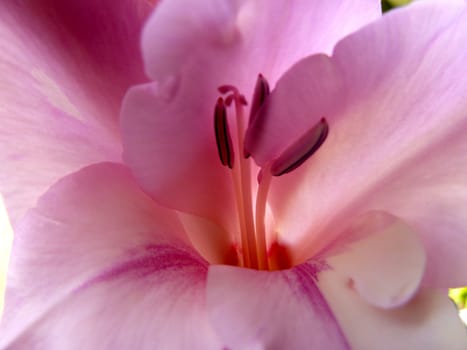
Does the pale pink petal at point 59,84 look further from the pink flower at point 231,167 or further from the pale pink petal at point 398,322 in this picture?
the pale pink petal at point 398,322

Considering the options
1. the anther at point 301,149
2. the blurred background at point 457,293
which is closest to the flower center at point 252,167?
the anther at point 301,149

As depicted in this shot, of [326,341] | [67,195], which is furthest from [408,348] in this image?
[67,195]

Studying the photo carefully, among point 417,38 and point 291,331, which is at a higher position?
point 417,38

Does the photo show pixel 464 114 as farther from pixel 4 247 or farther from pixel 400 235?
pixel 4 247

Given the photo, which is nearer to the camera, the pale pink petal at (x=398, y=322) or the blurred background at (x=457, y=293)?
the pale pink petal at (x=398, y=322)

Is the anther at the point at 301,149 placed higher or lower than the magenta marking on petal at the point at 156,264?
higher

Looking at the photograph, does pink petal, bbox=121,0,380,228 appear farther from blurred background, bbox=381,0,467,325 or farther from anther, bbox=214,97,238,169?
blurred background, bbox=381,0,467,325

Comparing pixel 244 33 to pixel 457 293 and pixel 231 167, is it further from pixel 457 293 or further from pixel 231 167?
pixel 457 293
